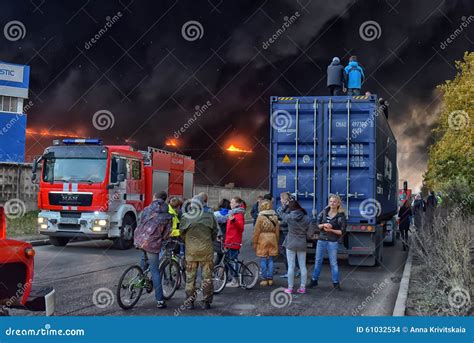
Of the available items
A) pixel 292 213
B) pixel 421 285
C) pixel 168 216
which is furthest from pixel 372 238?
pixel 168 216

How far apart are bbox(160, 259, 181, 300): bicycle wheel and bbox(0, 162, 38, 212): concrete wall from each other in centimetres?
1960

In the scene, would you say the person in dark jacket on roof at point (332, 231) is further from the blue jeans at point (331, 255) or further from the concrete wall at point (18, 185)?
the concrete wall at point (18, 185)

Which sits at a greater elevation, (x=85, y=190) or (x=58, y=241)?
(x=85, y=190)

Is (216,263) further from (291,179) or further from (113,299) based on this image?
(291,179)

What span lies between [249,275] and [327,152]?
3.85 metres

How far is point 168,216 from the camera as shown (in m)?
8.28

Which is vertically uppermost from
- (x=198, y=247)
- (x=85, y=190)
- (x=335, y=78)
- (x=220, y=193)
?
(x=335, y=78)

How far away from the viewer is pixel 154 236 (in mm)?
8117

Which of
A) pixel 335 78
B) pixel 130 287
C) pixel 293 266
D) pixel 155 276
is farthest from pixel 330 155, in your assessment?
pixel 130 287

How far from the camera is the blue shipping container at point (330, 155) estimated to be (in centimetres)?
1224

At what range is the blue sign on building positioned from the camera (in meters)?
42.9

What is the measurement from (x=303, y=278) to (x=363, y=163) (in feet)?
12.4

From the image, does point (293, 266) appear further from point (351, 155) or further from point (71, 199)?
point (71, 199)

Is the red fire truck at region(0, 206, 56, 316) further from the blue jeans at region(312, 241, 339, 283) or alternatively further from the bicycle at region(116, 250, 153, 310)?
the blue jeans at region(312, 241, 339, 283)
